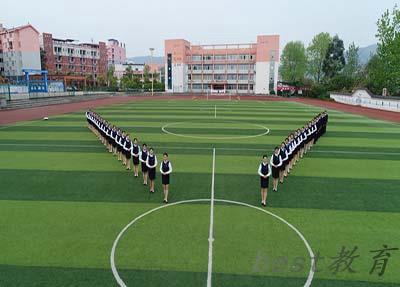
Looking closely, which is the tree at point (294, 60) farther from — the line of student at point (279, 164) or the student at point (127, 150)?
the student at point (127, 150)

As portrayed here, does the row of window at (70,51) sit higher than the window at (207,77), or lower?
higher

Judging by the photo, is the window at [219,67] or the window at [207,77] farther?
the window at [207,77]

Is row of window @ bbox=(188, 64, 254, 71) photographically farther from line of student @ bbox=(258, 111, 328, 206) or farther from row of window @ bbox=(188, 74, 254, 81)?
line of student @ bbox=(258, 111, 328, 206)

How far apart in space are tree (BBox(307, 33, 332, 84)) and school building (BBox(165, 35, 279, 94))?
11.8 m

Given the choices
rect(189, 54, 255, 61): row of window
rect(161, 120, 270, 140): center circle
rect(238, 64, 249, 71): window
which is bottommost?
rect(161, 120, 270, 140): center circle

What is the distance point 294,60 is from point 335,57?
40.7 ft

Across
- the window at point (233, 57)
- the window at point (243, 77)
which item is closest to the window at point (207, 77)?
the window at point (233, 57)

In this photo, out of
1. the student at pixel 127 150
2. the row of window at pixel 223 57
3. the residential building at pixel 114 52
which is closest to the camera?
the student at pixel 127 150

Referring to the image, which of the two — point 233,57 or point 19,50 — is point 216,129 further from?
point 19,50

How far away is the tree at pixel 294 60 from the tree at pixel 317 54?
178cm

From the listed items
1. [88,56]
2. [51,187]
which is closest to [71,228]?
[51,187]

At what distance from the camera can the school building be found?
93812 millimetres

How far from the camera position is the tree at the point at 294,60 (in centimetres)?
9681

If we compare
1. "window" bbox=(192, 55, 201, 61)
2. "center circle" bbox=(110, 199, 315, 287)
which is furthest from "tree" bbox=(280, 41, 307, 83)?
"center circle" bbox=(110, 199, 315, 287)
